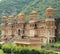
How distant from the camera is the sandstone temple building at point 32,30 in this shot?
4333 centimetres

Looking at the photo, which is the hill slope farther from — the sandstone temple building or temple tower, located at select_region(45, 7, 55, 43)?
temple tower, located at select_region(45, 7, 55, 43)

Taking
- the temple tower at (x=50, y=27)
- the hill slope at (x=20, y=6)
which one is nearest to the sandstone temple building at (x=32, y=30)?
the temple tower at (x=50, y=27)

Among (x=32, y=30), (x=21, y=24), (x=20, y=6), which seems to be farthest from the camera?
(x=20, y=6)

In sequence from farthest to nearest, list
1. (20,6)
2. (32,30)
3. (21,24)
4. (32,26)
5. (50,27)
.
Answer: (20,6) < (21,24) < (32,30) < (32,26) < (50,27)

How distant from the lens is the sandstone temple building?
142 feet

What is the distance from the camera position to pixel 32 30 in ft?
168

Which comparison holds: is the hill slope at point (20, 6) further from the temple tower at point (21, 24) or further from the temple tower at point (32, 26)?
the temple tower at point (32, 26)

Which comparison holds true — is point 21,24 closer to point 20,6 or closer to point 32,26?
point 32,26

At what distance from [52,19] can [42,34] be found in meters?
4.02

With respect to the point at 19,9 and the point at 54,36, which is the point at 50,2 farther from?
the point at 19,9

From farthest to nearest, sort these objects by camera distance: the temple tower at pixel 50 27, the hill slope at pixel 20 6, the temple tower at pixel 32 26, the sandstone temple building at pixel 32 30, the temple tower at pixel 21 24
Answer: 1. the hill slope at pixel 20 6
2. the temple tower at pixel 21 24
3. the temple tower at pixel 32 26
4. the temple tower at pixel 50 27
5. the sandstone temple building at pixel 32 30

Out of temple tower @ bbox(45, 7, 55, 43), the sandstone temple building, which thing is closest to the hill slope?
the sandstone temple building

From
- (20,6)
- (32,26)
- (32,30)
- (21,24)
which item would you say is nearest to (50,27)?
(32,26)

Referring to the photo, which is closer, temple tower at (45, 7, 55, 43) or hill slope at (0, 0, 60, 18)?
temple tower at (45, 7, 55, 43)
